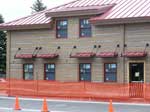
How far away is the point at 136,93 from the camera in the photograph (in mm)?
30922

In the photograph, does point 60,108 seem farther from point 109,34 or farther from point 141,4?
point 141,4

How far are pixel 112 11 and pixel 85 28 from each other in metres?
2.32

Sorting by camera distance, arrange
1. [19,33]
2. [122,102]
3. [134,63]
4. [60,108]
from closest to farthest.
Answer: [60,108] < [122,102] < [134,63] < [19,33]

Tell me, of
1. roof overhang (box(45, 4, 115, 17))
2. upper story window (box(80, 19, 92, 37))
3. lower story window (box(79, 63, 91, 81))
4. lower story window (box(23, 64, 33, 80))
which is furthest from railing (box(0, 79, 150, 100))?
roof overhang (box(45, 4, 115, 17))

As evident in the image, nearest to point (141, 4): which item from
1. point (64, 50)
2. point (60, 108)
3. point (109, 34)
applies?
point (109, 34)

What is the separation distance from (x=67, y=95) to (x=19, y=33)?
8.27 m

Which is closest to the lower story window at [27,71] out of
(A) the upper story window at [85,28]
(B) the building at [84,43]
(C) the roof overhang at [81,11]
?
(B) the building at [84,43]

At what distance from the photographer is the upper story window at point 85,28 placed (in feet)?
117

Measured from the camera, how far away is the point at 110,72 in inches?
1351

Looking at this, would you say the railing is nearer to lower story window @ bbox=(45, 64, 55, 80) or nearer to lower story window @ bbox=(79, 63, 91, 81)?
lower story window @ bbox=(45, 64, 55, 80)

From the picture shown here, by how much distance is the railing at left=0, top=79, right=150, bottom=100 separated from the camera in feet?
102

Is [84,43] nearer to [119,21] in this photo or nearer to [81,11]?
[81,11]

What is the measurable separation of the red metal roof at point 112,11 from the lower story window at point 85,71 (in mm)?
3551

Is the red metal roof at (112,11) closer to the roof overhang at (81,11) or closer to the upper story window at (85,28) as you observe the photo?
the roof overhang at (81,11)
